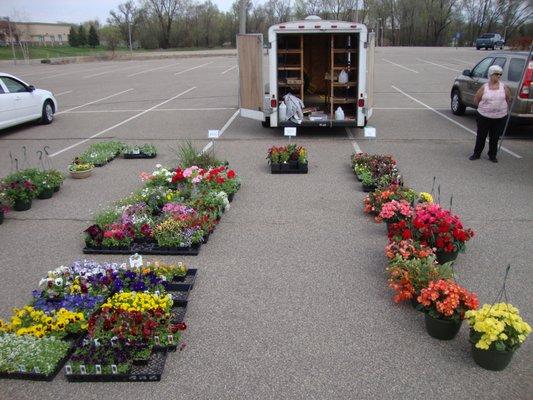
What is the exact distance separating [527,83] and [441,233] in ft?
23.9

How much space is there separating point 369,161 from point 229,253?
388 cm

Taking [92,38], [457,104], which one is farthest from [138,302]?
[92,38]

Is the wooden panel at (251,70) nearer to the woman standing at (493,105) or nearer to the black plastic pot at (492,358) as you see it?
the woman standing at (493,105)

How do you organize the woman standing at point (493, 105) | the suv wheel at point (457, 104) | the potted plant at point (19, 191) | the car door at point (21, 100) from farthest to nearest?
the suv wheel at point (457, 104) < the car door at point (21, 100) < the woman standing at point (493, 105) < the potted plant at point (19, 191)

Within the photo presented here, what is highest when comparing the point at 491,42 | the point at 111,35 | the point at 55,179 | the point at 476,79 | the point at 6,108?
the point at 111,35

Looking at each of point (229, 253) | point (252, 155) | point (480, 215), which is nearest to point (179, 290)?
point (229, 253)

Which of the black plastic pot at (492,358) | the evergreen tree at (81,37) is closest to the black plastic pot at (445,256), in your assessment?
the black plastic pot at (492,358)

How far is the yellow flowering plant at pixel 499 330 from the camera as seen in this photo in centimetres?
376

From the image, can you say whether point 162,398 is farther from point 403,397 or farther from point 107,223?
point 107,223

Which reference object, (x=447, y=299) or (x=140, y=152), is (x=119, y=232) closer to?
(x=447, y=299)

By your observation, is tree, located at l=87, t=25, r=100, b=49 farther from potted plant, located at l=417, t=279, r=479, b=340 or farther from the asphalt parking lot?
potted plant, located at l=417, t=279, r=479, b=340

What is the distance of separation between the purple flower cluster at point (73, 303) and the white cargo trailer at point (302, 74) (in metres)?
8.04

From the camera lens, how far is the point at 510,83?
1148cm

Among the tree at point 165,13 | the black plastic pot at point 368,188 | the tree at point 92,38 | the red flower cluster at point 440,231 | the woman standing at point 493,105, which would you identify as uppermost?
the tree at point 165,13
